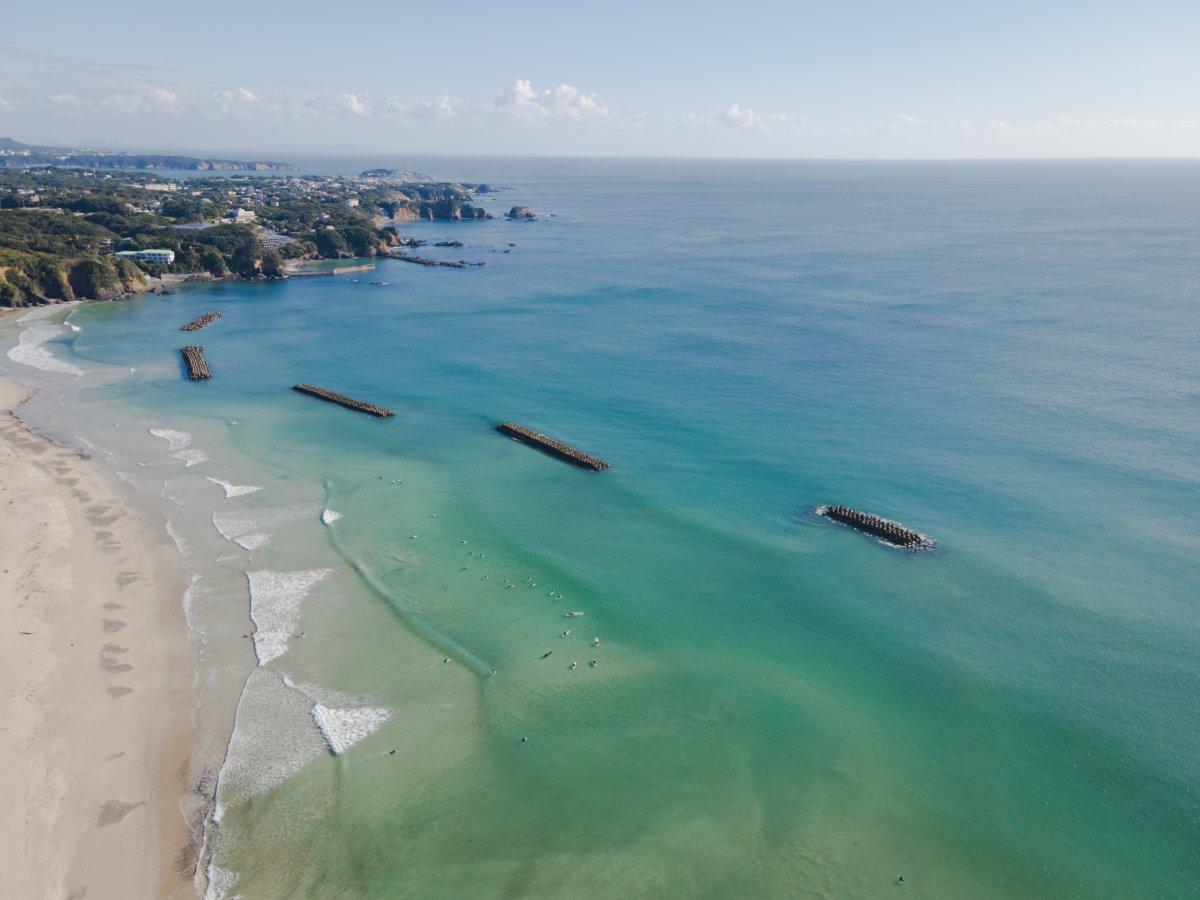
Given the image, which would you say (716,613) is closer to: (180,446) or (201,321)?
(180,446)

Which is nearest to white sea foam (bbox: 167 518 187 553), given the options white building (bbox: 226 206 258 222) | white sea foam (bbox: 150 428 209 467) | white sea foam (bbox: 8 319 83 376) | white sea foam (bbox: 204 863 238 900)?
white sea foam (bbox: 150 428 209 467)

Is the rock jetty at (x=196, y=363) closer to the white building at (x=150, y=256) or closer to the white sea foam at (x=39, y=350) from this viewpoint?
the white sea foam at (x=39, y=350)

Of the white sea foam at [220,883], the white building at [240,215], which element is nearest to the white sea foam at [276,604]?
the white sea foam at [220,883]

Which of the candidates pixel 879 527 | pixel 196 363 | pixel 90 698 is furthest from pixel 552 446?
pixel 196 363

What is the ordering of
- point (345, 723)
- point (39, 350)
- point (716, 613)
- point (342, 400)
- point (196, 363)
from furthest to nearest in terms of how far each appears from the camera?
point (39, 350), point (196, 363), point (342, 400), point (716, 613), point (345, 723)

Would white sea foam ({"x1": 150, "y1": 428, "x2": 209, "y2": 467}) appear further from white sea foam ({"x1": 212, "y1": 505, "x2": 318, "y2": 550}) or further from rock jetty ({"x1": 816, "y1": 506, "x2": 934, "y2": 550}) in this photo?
rock jetty ({"x1": 816, "y1": 506, "x2": 934, "y2": 550})
